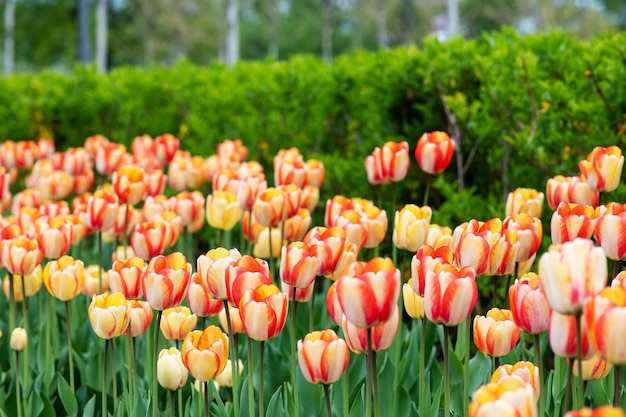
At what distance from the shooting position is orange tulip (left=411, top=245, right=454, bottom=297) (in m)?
1.54

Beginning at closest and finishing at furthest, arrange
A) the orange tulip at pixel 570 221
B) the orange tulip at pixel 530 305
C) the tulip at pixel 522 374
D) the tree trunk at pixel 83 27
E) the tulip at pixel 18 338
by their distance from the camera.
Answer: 1. the tulip at pixel 522 374
2. the orange tulip at pixel 530 305
3. the orange tulip at pixel 570 221
4. the tulip at pixel 18 338
5. the tree trunk at pixel 83 27

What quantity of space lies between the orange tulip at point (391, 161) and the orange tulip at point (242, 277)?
3.78 ft

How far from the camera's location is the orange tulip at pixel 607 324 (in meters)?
1.04

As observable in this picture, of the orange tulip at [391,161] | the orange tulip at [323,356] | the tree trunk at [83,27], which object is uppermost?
the tree trunk at [83,27]

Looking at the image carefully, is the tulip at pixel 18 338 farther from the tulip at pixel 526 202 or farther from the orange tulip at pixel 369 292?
the tulip at pixel 526 202

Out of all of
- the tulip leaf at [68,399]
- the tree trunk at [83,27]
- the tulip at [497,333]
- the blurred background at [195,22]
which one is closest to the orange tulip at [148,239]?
the tulip leaf at [68,399]

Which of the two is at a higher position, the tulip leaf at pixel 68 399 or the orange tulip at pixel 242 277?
the orange tulip at pixel 242 277

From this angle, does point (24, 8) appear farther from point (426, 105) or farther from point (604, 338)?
point (604, 338)

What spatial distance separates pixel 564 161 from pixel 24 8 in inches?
1285

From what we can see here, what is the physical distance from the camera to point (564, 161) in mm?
3240

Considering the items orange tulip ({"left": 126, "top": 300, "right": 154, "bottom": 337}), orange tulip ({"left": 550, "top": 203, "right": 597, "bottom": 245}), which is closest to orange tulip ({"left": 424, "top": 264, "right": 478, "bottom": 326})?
orange tulip ({"left": 550, "top": 203, "right": 597, "bottom": 245})

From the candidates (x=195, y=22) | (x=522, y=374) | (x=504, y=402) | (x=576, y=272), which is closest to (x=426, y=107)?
(x=522, y=374)

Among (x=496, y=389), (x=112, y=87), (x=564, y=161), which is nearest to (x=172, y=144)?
(x=564, y=161)

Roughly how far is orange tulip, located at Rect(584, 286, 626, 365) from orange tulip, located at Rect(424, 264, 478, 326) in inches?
14.7
